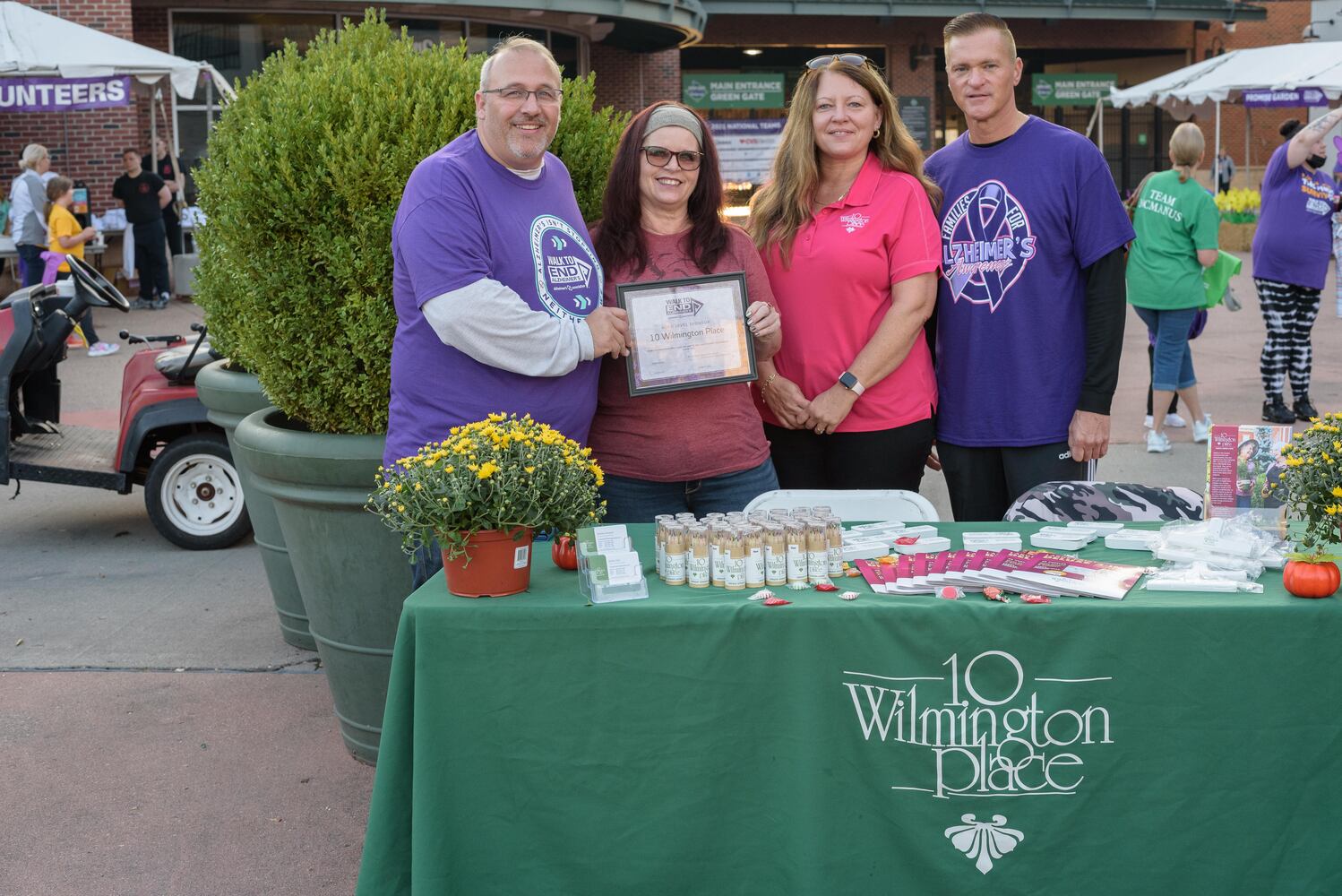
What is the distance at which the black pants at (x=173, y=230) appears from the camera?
19.2 meters

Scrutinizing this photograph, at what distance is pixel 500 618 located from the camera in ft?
9.83

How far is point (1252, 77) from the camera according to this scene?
21078mm

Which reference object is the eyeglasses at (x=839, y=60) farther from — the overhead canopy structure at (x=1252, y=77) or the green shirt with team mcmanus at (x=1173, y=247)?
the overhead canopy structure at (x=1252, y=77)

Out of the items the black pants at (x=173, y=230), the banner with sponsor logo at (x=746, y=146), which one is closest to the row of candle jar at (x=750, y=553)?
the banner with sponsor logo at (x=746, y=146)

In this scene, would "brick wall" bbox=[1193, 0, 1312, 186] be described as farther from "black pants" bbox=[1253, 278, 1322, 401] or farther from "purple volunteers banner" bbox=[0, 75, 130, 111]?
"purple volunteers banner" bbox=[0, 75, 130, 111]

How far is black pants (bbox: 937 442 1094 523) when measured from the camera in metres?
4.24

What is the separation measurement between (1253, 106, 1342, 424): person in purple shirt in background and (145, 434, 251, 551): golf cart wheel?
6.96 meters

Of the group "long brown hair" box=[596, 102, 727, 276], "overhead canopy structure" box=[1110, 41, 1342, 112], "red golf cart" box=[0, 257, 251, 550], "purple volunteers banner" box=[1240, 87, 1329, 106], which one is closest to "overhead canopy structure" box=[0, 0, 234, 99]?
"red golf cart" box=[0, 257, 251, 550]

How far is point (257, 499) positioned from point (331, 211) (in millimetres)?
1580

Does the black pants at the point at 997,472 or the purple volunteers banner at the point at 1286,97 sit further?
the purple volunteers banner at the point at 1286,97

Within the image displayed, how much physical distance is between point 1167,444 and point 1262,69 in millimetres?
14897

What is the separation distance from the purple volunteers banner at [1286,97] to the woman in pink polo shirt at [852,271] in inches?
765

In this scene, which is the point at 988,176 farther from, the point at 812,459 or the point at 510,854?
the point at 510,854

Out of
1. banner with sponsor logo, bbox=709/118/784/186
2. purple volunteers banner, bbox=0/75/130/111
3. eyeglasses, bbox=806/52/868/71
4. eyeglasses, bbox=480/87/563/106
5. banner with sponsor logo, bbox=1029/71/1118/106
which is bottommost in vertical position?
eyeglasses, bbox=480/87/563/106
